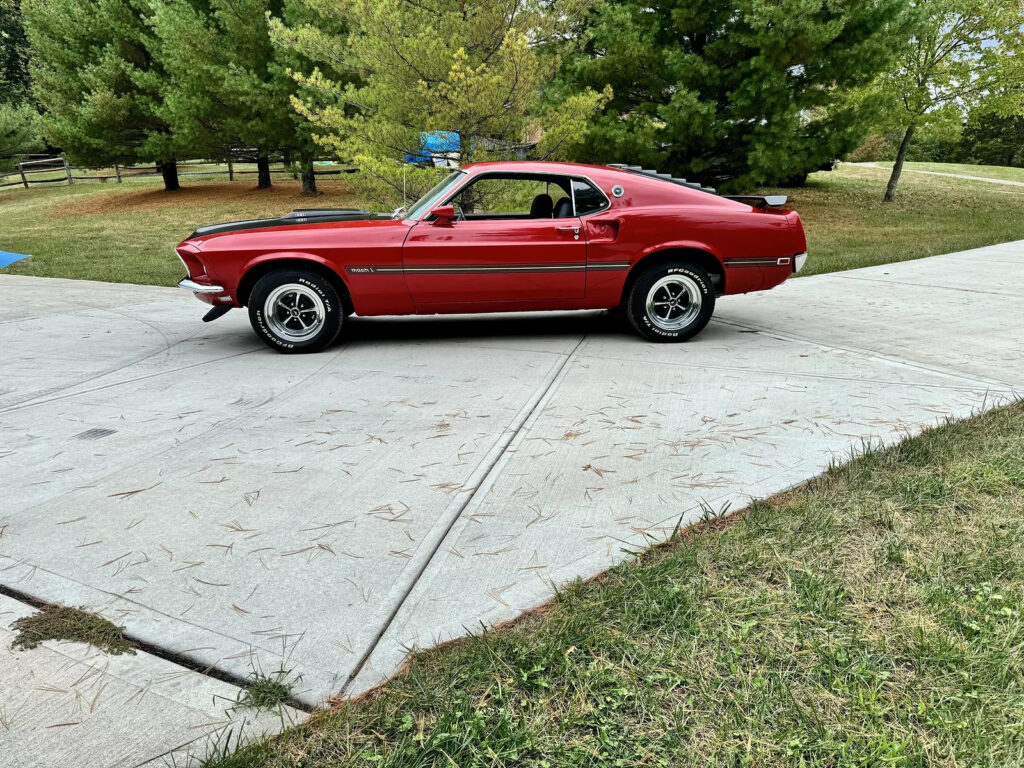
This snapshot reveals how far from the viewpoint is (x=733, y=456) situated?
3.68m

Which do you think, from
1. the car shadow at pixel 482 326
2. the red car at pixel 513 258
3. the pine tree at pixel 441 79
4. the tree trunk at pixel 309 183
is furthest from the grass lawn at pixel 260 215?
the red car at pixel 513 258

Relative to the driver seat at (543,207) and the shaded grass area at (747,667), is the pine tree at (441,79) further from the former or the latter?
the shaded grass area at (747,667)

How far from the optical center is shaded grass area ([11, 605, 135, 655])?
2.23 meters

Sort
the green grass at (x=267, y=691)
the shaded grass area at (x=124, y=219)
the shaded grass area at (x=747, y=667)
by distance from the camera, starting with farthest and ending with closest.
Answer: the shaded grass area at (x=124, y=219), the green grass at (x=267, y=691), the shaded grass area at (x=747, y=667)

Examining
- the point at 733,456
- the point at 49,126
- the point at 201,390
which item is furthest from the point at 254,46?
the point at 733,456

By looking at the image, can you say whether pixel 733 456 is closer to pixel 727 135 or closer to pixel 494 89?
pixel 494 89

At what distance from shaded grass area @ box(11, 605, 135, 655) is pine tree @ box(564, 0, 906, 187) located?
14.9 m

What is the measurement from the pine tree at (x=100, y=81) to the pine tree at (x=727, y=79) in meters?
12.0

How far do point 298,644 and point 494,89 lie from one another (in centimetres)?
817

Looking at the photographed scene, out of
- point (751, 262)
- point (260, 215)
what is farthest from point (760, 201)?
point (260, 215)

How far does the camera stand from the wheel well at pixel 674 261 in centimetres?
606

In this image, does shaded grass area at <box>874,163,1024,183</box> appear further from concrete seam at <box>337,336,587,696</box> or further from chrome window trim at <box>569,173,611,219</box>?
concrete seam at <box>337,336,587,696</box>

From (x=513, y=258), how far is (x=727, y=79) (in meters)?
12.4

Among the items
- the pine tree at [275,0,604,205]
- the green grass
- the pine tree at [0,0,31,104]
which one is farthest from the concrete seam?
the pine tree at [0,0,31,104]
